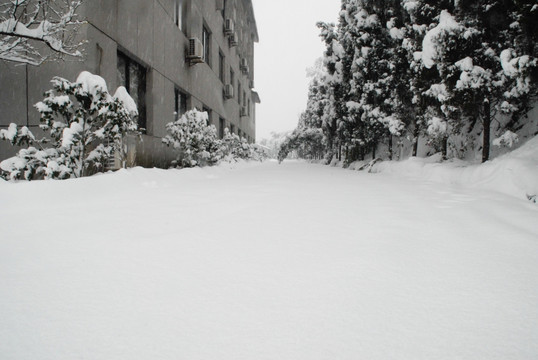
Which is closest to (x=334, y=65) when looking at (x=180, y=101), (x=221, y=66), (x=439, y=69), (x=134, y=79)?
(x=221, y=66)

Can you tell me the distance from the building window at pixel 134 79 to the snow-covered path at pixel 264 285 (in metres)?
5.24

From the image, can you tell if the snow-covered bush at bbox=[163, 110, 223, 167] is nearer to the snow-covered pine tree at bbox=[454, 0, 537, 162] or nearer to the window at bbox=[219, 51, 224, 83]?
the snow-covered pine tree at bbox=[454, 0, 537, 162]

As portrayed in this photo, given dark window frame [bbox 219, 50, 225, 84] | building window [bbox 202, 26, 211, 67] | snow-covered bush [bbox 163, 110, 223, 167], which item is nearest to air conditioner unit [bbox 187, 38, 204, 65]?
snow-covered bush [bbox 163, 110, 223, 167]

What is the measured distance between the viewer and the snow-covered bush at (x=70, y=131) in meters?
4.22

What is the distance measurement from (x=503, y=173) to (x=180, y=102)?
10.1m

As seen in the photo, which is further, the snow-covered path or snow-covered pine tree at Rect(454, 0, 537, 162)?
snow-covered pine tree at Rect(454, 0, 537, 162)

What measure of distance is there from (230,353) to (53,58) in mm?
6237

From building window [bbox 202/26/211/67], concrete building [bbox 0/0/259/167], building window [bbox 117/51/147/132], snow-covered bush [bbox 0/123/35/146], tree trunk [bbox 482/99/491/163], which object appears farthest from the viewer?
building window [bbox 202/26/211/67]

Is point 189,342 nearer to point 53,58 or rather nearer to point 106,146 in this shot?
point 106,146

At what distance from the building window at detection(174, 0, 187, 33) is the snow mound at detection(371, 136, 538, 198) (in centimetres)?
941

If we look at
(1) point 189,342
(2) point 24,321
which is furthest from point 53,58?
(1) point 189,342

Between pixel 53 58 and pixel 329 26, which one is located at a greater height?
pixel 329 26

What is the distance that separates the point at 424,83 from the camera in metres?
7.73

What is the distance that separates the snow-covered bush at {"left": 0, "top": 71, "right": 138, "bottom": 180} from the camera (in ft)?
13.9
